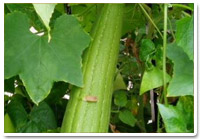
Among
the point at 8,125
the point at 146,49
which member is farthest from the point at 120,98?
the point at 8,125

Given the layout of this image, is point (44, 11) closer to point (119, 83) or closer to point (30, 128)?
point (30, 128)

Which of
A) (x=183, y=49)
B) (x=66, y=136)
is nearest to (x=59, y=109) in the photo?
(x=66, y=136)

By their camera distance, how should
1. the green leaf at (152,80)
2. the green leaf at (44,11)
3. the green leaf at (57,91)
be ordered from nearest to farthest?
the green leaf at (44,11) < the green leaf at (152,80) < the green leaf at (57,91)

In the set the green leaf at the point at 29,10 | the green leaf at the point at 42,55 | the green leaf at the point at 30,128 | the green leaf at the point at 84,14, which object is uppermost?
the green leaf at the point at 84,14

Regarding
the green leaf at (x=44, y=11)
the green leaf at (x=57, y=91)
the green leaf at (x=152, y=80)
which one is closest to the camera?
the green leaf at (x=44, y=11)

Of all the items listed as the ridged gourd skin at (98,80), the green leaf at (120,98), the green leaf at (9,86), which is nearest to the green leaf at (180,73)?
the ridged gourd skin at (98,80)

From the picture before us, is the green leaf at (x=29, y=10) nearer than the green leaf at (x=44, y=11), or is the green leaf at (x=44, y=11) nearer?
the green leaf at (x=44, y=11)

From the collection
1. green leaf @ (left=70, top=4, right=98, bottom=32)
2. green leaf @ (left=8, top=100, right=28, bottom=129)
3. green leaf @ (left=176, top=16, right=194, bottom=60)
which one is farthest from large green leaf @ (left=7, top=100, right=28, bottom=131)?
green leaf @ (left=176, top=16, right=194, bottom=60)

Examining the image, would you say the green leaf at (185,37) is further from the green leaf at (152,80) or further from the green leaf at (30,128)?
the green leaf at (30,128)
